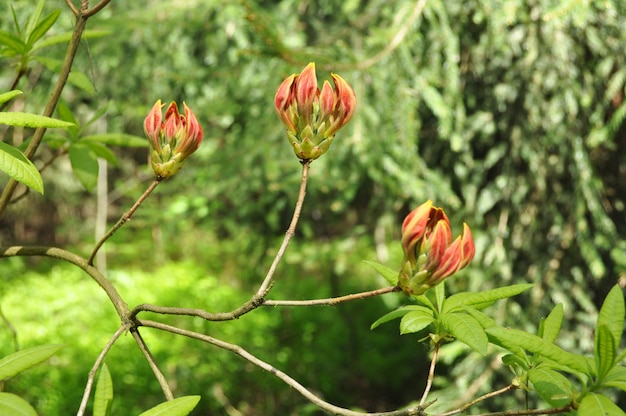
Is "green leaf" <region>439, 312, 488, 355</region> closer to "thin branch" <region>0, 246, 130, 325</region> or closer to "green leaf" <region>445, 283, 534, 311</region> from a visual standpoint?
"green leaf" <region>445, 283, 534, 311</region>

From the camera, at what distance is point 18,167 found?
1.95 feet

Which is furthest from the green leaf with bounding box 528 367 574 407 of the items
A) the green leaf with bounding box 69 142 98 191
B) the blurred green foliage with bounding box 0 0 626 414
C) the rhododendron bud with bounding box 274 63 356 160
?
the blurred green foliage with bounding box 0 0 626 414

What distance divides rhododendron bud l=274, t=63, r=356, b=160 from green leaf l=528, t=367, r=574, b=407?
281mm

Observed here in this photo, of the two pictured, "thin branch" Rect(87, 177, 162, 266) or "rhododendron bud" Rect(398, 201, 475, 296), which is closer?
"rhododendron bud" Rect(398, 201, 475, 296)

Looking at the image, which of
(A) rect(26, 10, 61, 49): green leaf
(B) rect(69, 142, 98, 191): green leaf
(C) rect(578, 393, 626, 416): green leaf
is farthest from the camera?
(B) rect(69, 142, 98, 191): green leaf

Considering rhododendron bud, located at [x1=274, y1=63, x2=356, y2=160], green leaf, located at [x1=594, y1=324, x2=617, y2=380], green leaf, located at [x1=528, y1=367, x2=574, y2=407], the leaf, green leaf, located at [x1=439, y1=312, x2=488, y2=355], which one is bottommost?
green leaf, located at [x1=528, y1=367, x2=574, y2=407]

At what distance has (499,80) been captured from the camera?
88.4 inches

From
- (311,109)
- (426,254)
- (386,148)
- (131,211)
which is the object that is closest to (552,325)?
(426,254)

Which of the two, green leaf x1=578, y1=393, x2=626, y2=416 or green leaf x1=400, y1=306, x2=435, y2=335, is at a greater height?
green leaf x1=400, y1=306, x2=435, y2=335

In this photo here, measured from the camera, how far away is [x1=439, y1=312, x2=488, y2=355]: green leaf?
54 centimetres

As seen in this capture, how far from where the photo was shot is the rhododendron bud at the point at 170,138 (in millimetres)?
643

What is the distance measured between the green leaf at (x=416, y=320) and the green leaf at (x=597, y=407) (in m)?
0.15

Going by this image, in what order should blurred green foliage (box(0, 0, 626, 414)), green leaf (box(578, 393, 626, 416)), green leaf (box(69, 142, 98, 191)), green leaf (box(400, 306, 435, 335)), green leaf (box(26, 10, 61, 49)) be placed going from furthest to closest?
blurred green foliage (box(0, 0, 626, 414)), green leaf (box(69, 142, 98, 191)), green leaf (box(26, 10, 61, 49)), green leaf (box(400, 306, 435, 335)), green leaf (box(578, 393, 626, 416))

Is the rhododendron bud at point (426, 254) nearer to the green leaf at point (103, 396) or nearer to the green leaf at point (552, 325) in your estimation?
the green leaf at point (552, 325)
